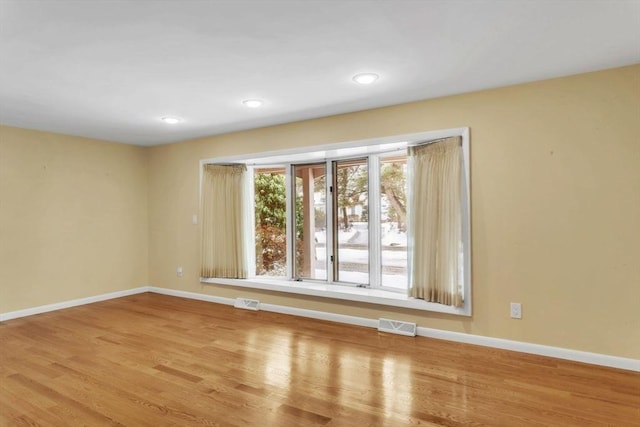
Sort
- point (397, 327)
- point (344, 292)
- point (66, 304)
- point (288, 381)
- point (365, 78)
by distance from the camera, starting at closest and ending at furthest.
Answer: point (288, 381), point (365, 78), point (397, 327), point (344, 292), point (66, 304)

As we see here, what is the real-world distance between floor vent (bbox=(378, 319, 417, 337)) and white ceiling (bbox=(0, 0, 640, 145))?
7.30 ft

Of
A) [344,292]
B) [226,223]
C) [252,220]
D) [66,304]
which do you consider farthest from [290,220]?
[66,304]

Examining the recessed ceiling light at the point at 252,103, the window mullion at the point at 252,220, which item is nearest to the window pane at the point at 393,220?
the recessed ceiling light at the point at 252,103

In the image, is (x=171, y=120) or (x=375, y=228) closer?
(x=171, y=120)

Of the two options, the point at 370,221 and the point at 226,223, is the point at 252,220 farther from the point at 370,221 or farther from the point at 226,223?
the point at 370,221

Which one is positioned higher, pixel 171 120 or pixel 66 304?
pixel 171 120

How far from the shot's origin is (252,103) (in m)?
3.60

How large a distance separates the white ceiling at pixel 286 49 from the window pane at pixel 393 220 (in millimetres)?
874

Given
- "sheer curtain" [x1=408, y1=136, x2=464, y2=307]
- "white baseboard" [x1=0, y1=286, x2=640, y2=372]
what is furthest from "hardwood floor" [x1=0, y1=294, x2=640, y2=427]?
"sheer curtain" [x1=408, y1=136, x2=464, y2=307]

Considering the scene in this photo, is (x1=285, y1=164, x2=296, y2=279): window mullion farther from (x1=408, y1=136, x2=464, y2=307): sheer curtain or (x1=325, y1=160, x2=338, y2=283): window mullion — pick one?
(x1=408, y1=136, x2=464, y2=307): sheer curtain

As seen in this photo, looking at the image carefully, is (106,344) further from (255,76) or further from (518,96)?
(518,96)

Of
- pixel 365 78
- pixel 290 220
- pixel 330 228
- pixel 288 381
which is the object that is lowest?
pixel 288 381

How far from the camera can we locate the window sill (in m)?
3.49

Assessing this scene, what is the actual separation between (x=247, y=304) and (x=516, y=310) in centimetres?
308
